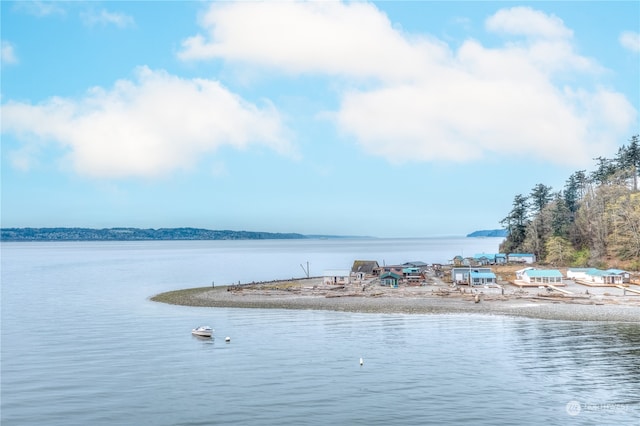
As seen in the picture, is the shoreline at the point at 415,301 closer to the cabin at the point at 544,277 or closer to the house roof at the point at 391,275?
the house roof at the point at 391,275

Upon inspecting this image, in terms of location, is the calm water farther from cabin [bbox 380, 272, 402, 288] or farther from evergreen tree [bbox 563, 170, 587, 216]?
evergreen tree [bbox 563, 170, 587, 216]

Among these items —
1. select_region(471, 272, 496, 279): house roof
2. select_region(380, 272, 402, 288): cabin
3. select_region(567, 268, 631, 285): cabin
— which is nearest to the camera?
select_region(567, 268, 631, 285): cabin

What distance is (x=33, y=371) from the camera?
4044 centimetres

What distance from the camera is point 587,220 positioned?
414 ft

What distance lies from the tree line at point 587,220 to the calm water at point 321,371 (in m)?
60.7

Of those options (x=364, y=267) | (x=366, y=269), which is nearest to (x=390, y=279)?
(x=366, y=269)

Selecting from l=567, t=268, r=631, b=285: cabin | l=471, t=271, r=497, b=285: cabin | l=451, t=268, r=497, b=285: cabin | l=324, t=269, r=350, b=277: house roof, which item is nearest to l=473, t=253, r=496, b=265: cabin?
l=567, t=268, r=631, b=285: cabin

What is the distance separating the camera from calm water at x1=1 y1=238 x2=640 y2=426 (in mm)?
31266

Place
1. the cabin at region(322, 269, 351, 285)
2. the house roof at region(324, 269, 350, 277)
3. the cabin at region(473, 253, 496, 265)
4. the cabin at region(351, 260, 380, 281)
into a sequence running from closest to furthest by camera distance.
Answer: the cabin at region(322, 269, 351, 285) < the house roof at region(324, 269, 350, 277) < the cabin at region(351, 260, 380, 281) < the cabin at region(473, 253, 496, 265)

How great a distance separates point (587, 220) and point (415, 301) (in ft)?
231

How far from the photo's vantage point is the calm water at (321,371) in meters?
31.3

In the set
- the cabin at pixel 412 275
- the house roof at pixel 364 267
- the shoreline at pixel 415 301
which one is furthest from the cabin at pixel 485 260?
the shoreline at pixel 415 301

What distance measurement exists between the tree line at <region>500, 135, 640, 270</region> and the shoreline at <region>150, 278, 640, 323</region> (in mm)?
37076

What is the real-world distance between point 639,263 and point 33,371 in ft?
352
